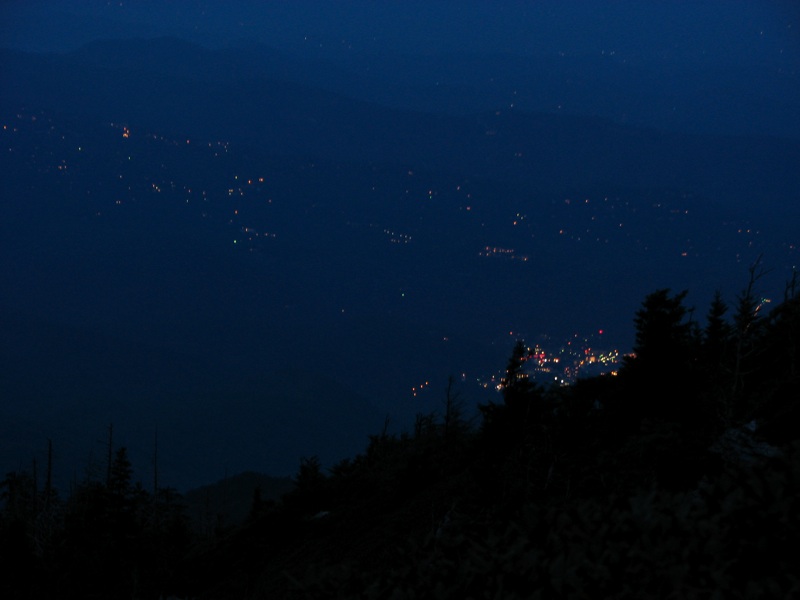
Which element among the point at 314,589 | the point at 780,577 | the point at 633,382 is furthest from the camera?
the point at 633,382

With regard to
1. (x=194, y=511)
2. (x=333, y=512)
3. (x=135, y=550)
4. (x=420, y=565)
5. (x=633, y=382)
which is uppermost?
(x=633, y=382)

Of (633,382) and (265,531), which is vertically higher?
(633,382)

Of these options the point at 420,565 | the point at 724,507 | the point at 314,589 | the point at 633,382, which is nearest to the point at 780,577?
the point at 724,507

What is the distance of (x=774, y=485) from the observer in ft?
23.2

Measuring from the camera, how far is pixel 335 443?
7785 inches

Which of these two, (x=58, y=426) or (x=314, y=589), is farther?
(x=58, y=426)

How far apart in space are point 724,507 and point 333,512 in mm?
23761

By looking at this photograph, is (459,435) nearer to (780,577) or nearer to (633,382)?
(633,382)

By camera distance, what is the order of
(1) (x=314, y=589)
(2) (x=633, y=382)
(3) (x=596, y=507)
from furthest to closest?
(2) (x=633, y=382) → (1) (x=314, y=589) → (3) (x=596, y=507)

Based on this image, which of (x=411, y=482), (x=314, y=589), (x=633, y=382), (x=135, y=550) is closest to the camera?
(x=314, y=589)

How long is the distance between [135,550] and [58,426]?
175289 mm

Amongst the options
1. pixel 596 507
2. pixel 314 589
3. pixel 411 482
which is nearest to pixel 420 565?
pixel 314 589

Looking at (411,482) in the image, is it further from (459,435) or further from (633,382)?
(633,382)

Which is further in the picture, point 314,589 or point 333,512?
point 333,512
